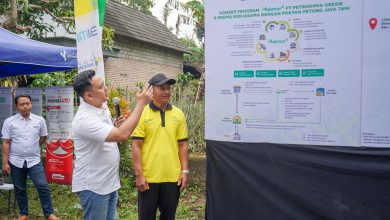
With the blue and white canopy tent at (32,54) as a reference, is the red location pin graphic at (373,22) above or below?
below

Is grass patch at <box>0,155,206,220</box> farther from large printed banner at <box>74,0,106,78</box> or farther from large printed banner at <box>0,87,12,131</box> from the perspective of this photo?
large printed banner at <box>74,0,106,78</box>

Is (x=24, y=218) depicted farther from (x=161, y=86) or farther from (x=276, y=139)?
(x=276, y=139)

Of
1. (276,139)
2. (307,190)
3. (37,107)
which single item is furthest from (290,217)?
(37,107)

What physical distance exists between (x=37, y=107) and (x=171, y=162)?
4.24 meters

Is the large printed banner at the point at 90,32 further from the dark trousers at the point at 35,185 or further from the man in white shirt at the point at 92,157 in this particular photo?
the dark trousers at the point at 35,185

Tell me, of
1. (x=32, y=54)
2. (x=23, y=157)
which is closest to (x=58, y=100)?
(x=32, y=54)

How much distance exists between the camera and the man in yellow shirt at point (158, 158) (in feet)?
12.8

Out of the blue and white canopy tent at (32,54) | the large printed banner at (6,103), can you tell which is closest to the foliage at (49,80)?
the large printed banner at (6,103)

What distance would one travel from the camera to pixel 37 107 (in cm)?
722

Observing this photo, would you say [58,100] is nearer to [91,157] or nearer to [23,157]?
[23,157]

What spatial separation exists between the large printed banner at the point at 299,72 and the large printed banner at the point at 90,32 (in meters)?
1.61

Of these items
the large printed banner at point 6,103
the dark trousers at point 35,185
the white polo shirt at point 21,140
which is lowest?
the dark trousers at point 35,185

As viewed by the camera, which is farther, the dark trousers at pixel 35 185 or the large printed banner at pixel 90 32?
the dark trousers at pixel 35 185

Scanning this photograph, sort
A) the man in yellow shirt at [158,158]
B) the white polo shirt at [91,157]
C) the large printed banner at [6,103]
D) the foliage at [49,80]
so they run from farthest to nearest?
the foliage at [49,80]
the large printed banner at [6,103]
the man in yellow shirt at [158,158]
the white polo shirt at [91,157]
